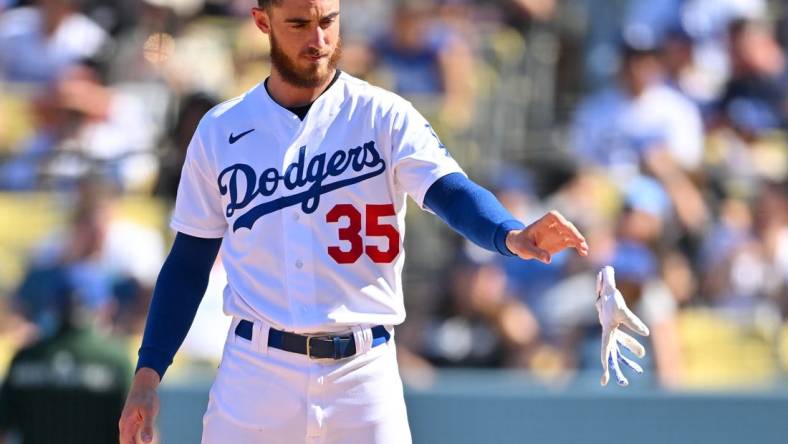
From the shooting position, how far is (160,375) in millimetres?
3568

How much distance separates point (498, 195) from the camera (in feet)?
26.5

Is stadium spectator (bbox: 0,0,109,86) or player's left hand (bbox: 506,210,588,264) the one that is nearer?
player's left hand (bbox: 506,210,588,264)

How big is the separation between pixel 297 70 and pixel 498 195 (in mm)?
4613

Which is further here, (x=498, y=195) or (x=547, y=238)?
(x=498, y=195)

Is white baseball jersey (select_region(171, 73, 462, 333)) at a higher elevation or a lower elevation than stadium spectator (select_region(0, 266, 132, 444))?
higher

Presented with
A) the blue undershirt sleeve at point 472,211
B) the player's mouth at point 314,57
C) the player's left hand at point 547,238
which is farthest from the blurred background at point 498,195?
the player's left hand at point 547,238

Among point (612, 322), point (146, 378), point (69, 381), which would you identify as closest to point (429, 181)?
point (612, 322)

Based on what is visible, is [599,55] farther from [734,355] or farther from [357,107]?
[357,107]

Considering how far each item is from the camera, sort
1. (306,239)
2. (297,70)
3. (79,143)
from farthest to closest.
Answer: (79,143)
(297,70)
(306,239)

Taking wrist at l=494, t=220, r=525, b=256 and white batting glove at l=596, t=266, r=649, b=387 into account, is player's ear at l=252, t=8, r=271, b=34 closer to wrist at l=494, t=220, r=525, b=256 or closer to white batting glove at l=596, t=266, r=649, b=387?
wrist at l=494, t=220, r=525, b=256

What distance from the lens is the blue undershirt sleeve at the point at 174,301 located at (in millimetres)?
3580

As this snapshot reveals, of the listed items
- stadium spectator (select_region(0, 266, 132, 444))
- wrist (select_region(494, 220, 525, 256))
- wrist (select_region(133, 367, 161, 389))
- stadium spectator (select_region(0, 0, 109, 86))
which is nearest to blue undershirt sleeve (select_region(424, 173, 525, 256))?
wrist (select_region(494, 220, 525, 256))

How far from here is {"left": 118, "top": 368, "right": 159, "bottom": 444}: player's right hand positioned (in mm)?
3445

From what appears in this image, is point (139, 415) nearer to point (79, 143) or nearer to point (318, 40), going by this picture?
point (318, 40)
